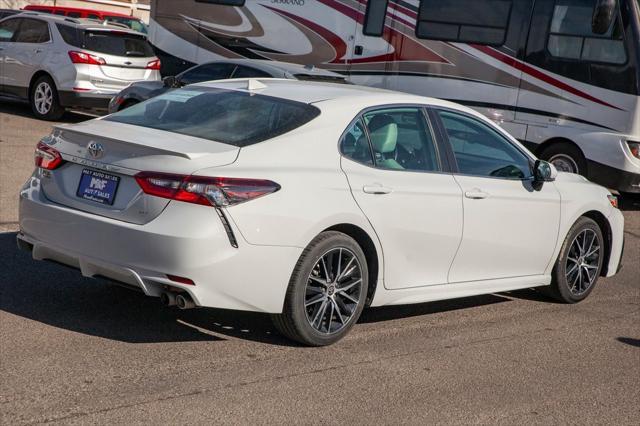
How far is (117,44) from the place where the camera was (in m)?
16.9

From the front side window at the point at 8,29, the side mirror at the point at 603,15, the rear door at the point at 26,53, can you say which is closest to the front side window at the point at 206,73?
the rear door at the point at 26,53

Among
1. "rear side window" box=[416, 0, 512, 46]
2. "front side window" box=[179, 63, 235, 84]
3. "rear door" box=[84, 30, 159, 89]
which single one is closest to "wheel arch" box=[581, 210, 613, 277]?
"rear side window" box=[416, 0, 512, 46]

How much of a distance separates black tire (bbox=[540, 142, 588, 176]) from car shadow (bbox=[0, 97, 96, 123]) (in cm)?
813

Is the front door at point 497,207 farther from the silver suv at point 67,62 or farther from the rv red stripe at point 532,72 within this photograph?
the silver suv at point 67,62

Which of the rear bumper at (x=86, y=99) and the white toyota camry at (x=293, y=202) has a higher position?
the white toyota camry at (x=293, y=202)

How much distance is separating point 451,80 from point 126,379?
10378mm

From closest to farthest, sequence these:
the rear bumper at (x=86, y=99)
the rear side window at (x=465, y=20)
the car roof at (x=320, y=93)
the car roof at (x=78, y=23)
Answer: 1. the car roof at (x=320, y=93)
2. the rear side window at (x=465, y=20)
3. the rear bumper at (x=86, y=99)
4. the car roof at (x=78, y=23)

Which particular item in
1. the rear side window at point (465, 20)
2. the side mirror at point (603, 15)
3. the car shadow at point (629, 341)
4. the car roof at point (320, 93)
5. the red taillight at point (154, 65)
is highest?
the side mirror at point (603, 15)

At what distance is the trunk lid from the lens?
561 centimetres

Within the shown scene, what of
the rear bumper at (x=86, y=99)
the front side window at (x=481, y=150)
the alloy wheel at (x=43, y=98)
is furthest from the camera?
the alloy wheel at (x=43, y=98)

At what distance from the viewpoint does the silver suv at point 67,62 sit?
16453 millimetres

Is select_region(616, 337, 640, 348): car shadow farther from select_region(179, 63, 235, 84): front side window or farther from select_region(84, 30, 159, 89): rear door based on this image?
select_region(84, 30, 159, 89): rear door

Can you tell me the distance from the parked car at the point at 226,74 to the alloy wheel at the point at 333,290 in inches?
300

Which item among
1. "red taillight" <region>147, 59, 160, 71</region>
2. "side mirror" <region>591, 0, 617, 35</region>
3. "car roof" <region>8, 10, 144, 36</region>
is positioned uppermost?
"side mirror" <region>591, 0, 617, 35</region>
